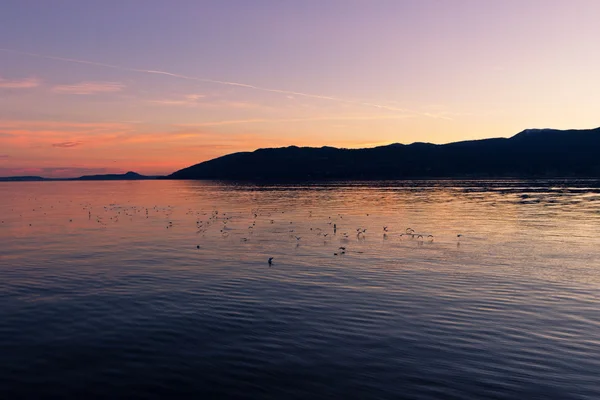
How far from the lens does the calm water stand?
44.1 feet

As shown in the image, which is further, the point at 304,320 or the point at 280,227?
the point at 280,227

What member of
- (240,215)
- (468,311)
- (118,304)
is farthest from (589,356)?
(240,215)

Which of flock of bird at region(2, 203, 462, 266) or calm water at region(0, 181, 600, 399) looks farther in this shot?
flock of bird at region(2, 203, 462, 266)

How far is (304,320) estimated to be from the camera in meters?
19.2

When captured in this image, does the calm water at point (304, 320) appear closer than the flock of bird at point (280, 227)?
Yes

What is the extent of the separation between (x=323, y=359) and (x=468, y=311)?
873cm

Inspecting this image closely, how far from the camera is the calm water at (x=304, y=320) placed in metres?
13.4

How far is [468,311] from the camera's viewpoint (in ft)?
66.4

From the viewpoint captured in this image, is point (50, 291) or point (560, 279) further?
point (560, 279)

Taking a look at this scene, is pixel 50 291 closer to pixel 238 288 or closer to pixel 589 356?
pixel 238 288

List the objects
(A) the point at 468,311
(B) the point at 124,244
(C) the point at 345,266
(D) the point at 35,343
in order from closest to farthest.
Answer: (D) the point at 35,343 → (A) the point at 468,311 → (C) the point at 345,266 → (B) the point at 124,244

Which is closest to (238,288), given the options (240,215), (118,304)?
(118,304)

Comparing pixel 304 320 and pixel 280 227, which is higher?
pixel 280 227

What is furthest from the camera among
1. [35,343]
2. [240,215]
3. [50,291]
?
[240,215]
